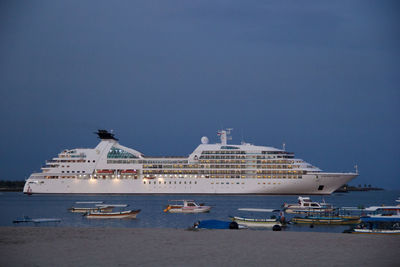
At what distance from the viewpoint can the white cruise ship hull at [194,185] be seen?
77688mm

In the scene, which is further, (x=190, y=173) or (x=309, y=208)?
(x=190, y=173)

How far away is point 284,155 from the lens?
263ft

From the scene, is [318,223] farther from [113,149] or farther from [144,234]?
[113,149]

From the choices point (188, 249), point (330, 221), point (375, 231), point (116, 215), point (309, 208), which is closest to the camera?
point (188, 249)

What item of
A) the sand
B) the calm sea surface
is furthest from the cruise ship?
the sand

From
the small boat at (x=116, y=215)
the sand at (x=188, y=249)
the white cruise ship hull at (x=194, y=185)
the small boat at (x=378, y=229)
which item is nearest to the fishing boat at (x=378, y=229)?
the small boat at (x=378, y=229)

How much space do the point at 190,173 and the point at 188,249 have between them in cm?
6563

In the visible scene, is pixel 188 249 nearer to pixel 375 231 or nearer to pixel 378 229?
pixel 375 231

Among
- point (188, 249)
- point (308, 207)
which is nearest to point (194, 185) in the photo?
point (308, 207)

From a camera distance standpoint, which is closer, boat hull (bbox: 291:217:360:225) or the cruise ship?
boat hull (bbox: 291:217:360:225)

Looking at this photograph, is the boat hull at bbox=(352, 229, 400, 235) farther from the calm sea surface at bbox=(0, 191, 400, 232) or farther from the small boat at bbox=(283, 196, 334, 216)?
the small boat at bbox=(283, 196, 334, 216)

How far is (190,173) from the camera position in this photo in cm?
8244

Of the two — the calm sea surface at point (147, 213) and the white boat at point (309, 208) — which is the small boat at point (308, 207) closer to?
the white boat at point (309, 208)

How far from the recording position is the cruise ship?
7850cm
